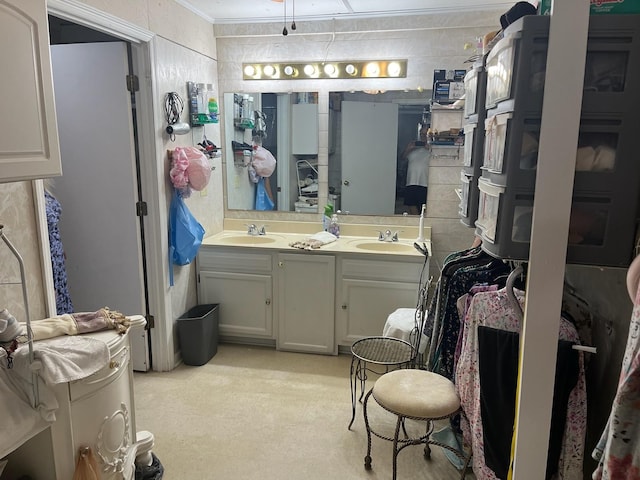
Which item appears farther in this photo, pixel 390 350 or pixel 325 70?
pixel 325 70

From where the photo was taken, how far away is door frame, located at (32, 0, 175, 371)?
2462 millimetres

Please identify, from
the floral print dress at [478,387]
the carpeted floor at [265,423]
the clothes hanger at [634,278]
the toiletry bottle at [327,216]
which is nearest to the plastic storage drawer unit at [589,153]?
the clothes hanger at [634,278]

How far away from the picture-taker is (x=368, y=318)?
3328 mm

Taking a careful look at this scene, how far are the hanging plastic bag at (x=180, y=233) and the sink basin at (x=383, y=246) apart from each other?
3.93ft

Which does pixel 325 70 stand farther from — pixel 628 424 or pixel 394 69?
pixel 628 424

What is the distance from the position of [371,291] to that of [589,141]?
7.13ft

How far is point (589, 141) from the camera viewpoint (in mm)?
1229

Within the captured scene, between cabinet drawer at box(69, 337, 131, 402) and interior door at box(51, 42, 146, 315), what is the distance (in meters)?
1.29

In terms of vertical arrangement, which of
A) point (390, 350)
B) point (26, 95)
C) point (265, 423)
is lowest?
point (265, 423)

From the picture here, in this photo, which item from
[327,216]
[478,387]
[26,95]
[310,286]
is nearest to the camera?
[26,95]

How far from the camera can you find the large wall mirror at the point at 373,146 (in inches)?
138

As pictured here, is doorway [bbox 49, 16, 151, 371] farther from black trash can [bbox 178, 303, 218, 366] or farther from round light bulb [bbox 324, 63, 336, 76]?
round light bulb [bbox 324, 63, 336, 76]

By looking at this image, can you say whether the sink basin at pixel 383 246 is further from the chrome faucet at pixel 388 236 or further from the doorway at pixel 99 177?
the doorway at pixel 99 177

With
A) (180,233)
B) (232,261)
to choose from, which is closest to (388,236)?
(232,261)
